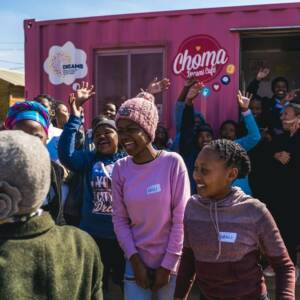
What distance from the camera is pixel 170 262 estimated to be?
2555mm

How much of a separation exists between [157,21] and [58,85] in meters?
1.44

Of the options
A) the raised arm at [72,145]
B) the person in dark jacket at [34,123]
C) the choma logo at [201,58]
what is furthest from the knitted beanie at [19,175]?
the choma logo at [201,58]

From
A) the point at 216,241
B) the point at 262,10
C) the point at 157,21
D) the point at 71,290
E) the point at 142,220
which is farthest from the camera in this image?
the point at 157,21

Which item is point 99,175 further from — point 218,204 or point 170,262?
point 218,204

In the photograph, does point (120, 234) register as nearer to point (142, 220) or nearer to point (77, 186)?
point (142, 220)

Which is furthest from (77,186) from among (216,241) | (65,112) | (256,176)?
(216,241)

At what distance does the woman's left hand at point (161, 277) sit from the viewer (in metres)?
2.55

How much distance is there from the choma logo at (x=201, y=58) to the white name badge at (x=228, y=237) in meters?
3.33

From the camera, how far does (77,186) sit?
3975 mm

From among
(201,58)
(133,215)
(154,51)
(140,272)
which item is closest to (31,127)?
(133,215)

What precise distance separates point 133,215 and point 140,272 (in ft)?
1.00

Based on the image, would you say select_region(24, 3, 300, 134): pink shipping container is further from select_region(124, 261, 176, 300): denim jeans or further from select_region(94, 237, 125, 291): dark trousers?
select_region(124, 261, 176, 300): denim jeans

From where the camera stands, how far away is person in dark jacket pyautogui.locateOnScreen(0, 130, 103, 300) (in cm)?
134

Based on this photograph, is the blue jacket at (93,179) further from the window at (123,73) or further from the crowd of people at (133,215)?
the window at (123,73)
